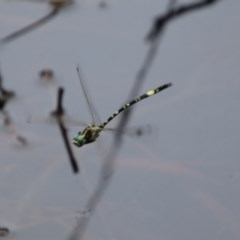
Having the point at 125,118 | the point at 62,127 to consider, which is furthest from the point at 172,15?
the point at 62,127

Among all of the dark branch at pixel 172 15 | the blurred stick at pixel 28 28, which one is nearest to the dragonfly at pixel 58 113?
the blurred stick at pixel 28 28

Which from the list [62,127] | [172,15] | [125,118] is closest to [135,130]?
[125,118]

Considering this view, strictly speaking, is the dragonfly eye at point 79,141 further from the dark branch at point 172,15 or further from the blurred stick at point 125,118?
the dark branch at point 172,15

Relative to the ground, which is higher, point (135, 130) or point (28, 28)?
point (28, 28)

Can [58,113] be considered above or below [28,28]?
below

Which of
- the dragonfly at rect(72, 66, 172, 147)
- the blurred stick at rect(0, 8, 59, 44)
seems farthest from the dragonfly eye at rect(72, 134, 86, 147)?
the blurred stick at rect(0, 8, 59, 44)

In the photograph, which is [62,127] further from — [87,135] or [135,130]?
[135,130]

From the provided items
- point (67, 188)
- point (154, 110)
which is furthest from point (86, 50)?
point (67, 188)

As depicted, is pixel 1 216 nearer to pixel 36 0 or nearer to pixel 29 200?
pixel 29 200

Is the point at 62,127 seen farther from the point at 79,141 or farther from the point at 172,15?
the point at 172,15
